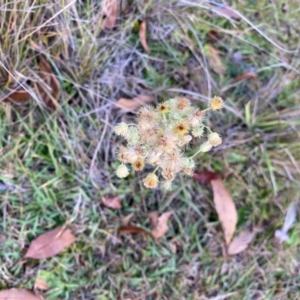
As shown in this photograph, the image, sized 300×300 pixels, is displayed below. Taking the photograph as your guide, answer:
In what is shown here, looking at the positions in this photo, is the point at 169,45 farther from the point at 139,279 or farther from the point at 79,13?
the point at 139,279

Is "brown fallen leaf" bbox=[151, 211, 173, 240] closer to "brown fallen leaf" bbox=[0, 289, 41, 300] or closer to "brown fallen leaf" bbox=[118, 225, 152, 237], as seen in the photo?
"brown fallen leaf" bbox=[118, 225, 152, 237]

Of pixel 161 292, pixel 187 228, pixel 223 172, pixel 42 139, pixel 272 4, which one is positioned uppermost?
pixel 272 4

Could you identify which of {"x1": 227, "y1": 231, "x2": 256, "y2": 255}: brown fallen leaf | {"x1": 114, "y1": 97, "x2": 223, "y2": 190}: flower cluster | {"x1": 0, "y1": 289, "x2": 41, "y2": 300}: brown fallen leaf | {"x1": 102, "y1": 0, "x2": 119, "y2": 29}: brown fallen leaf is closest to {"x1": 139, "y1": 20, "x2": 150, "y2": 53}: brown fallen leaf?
{"x1": 102, "y1": 0, "x2": 119, "y2": 29}: brown fallen leaf

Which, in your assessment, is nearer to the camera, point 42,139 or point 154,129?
point 154,129

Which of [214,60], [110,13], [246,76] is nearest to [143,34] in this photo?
[110,13]

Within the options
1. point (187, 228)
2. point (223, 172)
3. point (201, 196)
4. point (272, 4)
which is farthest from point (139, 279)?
point (272, 4)

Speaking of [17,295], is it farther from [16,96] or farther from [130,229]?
[16,96]

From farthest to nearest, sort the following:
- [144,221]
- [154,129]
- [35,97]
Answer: [144,221]
[35,97]
[154,129]
